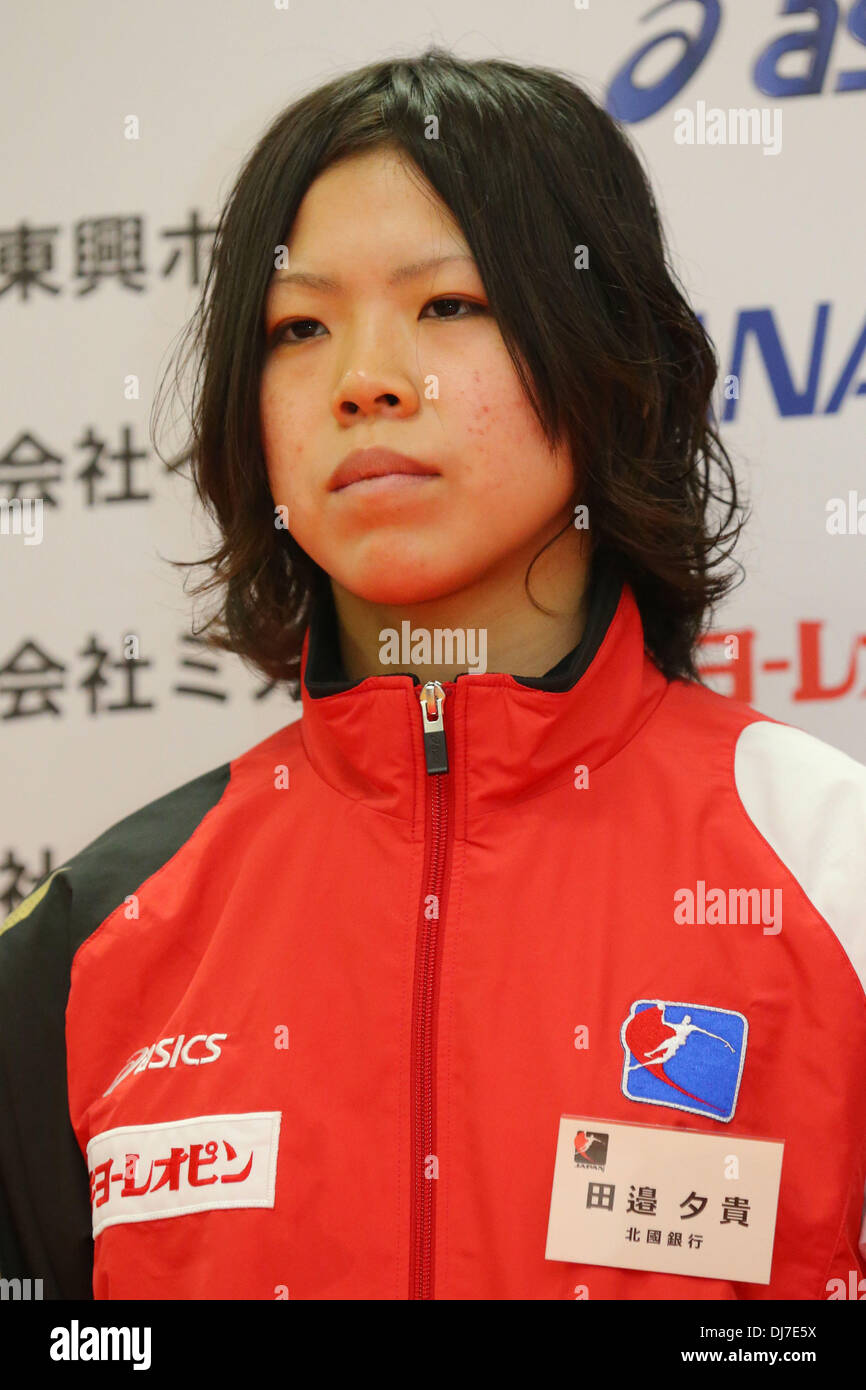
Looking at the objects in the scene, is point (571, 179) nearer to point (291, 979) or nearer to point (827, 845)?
point (827, 845)

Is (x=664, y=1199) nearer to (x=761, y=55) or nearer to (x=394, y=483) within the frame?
(x=394, y=483)

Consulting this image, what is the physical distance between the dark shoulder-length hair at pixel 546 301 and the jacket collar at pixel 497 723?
10 cm

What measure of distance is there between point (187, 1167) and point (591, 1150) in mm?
294

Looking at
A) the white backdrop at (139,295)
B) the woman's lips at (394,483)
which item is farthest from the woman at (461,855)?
the white backdrop at (139,295)

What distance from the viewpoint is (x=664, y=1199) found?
1030 millimetres

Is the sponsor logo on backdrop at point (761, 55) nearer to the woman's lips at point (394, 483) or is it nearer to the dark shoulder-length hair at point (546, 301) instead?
the dark shoulder-length hair at point (546, 301)

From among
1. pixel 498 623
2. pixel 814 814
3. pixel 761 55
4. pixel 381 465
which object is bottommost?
pixel 814 814

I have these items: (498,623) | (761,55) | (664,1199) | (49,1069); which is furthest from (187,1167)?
(761,55)

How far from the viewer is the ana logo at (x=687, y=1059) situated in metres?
1.04

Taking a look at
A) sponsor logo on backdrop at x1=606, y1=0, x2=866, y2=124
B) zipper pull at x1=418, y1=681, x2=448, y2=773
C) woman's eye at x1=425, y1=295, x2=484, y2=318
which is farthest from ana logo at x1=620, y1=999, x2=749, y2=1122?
sponsor logo on backdrop at x1=606, y1=0, x2=866, y2=124

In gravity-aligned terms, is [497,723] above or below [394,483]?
below

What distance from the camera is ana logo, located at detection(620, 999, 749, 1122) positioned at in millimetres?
1041

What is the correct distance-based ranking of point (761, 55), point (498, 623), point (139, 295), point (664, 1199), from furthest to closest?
point (139, 295), point (761, 55), point (498, 623), point (664, 1199)

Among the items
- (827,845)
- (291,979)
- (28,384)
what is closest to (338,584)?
(291,979)
